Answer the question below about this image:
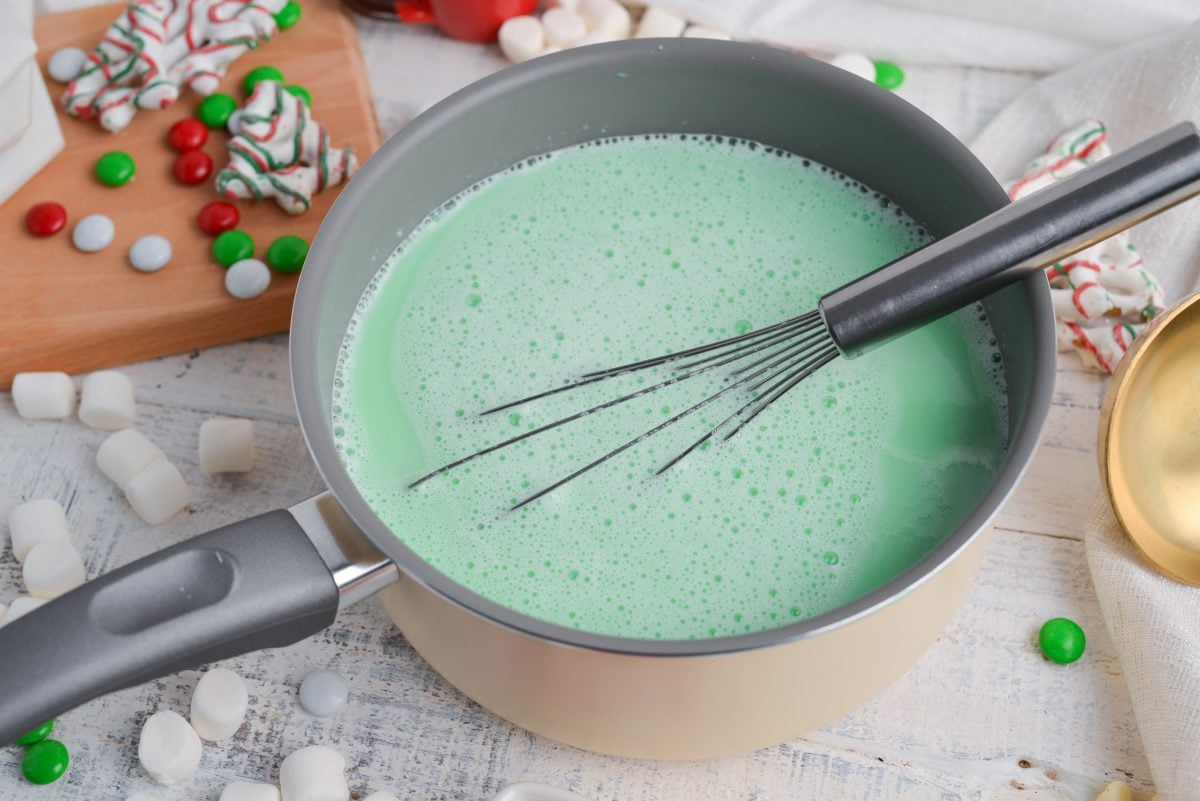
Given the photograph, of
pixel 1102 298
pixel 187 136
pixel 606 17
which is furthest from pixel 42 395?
pixel 1102 298

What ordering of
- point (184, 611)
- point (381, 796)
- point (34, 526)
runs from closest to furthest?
point (184, 611) < point (381, 796) < point (34, 526)

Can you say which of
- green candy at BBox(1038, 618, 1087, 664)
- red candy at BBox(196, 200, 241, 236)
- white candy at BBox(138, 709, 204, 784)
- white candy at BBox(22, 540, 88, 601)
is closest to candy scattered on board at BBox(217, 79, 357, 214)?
red candy at BBox(196, 200, 241, 236)

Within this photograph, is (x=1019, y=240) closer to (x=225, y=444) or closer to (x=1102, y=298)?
(x=1102, y=298)

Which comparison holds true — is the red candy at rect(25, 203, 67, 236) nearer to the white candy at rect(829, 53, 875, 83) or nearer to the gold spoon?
the white candy at rect(829, 53, 875, 83)

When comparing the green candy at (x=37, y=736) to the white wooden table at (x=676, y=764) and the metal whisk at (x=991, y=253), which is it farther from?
the metal whisk at (x=991, y=253)

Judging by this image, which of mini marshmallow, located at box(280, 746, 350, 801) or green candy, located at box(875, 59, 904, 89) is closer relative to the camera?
mini marshmallow, located at box(280, 746, 350, 801)

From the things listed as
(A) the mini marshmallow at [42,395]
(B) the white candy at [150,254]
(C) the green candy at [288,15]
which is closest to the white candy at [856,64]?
(C) the green candy at [288,15]
